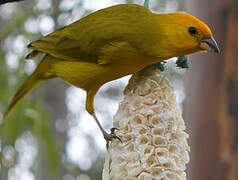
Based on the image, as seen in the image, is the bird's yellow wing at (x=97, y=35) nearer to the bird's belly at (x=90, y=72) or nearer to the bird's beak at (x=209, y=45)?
the bird's belly at (x=90, y=72)

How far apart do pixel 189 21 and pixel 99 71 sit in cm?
42

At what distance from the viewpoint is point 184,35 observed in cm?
229

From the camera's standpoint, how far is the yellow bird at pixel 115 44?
2.30 meters

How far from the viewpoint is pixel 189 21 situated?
225 cm

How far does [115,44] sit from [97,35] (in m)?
0.10

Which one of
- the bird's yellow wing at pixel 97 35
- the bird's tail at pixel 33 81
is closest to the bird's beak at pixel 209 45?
the bird's yellow wing at pixel 97 35

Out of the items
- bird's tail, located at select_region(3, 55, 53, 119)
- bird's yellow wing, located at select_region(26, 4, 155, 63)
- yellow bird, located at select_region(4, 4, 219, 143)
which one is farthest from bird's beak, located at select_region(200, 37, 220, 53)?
bird's tail, located at select_region(3, 55, 53, 119)

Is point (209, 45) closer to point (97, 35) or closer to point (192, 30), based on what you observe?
point (192, 30)

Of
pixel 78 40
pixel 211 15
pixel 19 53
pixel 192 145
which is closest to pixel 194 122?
pixel 192 145

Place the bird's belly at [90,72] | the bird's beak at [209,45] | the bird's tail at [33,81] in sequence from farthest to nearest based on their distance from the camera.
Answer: the bird's tail at [33,81]
the bird's belly at [90,72]
the bird's beak at [209,45]

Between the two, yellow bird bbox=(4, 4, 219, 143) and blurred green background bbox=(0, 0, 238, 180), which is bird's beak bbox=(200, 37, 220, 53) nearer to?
yellow bird bbox=(4, 4, 219, 143)

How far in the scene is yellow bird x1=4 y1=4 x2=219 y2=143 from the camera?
230 cm

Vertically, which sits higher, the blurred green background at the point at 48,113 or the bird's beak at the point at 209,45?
the bird's beak at the point at 209,45

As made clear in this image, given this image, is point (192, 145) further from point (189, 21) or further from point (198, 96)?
point (189, 21)
